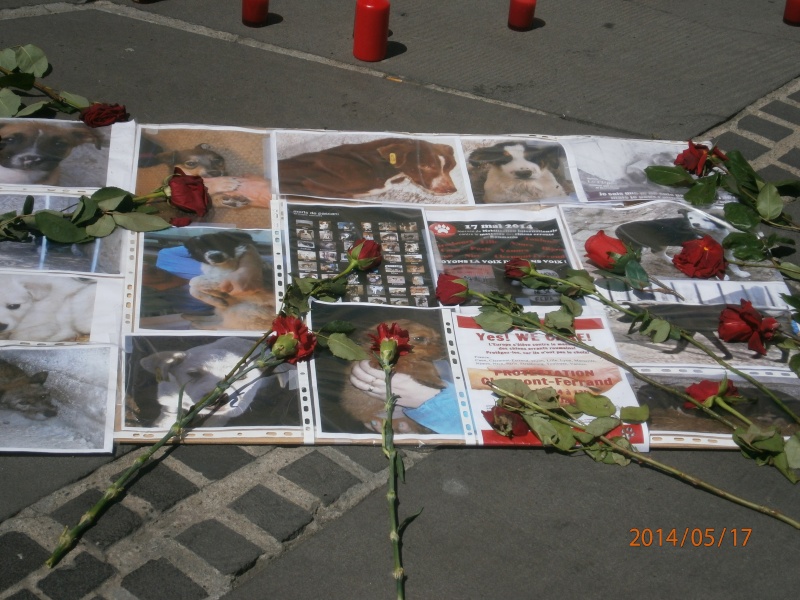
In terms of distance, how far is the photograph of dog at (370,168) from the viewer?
8.08 ft

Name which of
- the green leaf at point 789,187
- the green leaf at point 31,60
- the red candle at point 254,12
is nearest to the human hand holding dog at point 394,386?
the green leaf at point 789,187

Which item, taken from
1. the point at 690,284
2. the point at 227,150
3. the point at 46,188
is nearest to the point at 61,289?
the point at 46,188

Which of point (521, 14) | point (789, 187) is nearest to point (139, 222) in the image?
point (789, 187)

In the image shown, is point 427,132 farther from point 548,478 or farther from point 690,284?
point 548,478

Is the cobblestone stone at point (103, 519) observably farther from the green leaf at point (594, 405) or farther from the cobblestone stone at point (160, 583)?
the green leaf at point (594, 405)

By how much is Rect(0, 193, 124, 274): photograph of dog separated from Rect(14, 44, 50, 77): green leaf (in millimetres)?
815

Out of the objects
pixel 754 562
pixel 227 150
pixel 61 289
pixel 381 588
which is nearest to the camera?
pixel 381 588

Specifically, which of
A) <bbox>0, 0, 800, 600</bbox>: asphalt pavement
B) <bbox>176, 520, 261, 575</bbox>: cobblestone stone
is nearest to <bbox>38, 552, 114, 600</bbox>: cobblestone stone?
<bbox>0, 0, 800, 600</bbox>: asphalt pavement

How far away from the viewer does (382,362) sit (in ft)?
6.15

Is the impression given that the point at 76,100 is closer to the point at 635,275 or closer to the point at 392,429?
the point at 392,429

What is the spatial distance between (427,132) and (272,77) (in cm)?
64

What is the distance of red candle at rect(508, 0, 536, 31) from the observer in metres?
3.62
